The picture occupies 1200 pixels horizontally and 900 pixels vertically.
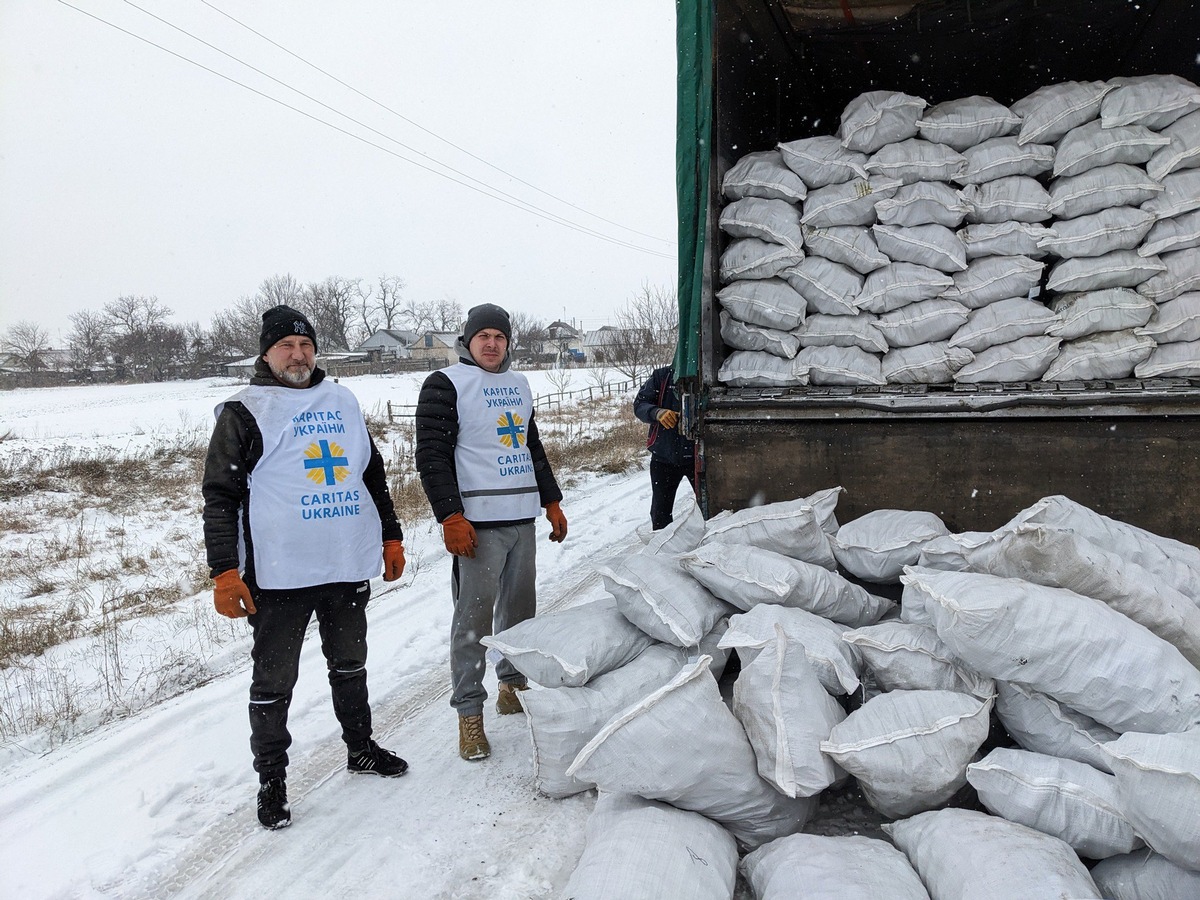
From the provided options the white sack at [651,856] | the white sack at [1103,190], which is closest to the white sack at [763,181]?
the white sack at [1103,190]

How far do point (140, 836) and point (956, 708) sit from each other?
2.50m

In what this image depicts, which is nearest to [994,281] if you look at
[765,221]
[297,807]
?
[765,221]

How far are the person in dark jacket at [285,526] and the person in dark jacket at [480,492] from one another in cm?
31

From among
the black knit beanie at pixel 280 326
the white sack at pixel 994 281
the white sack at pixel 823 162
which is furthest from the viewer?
the white sack at pixel 823 162

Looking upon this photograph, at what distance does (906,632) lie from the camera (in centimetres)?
233

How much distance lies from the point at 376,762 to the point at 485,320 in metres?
1.73

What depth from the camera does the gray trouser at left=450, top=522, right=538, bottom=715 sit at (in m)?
2.88

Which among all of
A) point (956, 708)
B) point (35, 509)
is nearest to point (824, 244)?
point (956, 708)

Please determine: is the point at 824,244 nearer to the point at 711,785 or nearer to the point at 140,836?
the point at 711,785

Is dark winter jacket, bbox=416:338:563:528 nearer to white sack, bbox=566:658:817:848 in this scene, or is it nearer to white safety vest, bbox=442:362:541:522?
white safety vest, bbox=442:362:541:522

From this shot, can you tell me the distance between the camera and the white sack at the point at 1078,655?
194 centimetres

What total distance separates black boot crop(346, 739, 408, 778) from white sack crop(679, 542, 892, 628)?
49.9 inches

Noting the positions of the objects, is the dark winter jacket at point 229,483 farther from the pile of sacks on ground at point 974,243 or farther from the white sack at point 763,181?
the white sack at point 763,181

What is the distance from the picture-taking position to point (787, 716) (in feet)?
6.73
